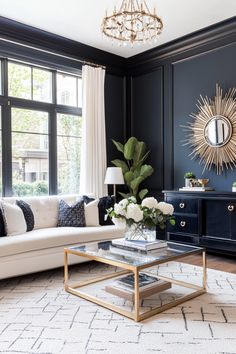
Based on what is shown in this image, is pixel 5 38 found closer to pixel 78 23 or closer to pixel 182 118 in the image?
pixel 78 23

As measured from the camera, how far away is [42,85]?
4750mm

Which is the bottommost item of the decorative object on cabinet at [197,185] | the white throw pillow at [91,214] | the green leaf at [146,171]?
the white throw pillow at [91,214]

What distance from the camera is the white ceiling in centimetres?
375

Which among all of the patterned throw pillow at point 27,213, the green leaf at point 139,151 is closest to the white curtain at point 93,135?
the green leaf at point 139,151

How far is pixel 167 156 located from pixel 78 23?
225 cm

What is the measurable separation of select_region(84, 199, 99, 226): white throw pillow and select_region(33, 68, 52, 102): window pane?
1771mm

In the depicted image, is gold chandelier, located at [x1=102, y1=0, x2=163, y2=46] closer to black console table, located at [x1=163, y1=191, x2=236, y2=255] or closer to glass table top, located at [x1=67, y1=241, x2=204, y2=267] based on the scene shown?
glass table top, located at [x1=67, y1=241, x2=204, y2=267]

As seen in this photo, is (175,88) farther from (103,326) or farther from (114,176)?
(103,326)

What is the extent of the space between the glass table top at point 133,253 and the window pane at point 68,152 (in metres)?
2.21

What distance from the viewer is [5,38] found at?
4.16 m

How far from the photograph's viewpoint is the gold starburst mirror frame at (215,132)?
4270 millimetres

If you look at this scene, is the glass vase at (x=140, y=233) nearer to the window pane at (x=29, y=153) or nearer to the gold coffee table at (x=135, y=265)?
the gold coffee table at (x=135, y=265)

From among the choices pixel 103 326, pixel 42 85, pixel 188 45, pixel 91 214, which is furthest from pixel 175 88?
pixel 103 326

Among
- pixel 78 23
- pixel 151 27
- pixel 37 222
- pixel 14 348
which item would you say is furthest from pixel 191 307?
pixel 78 23
